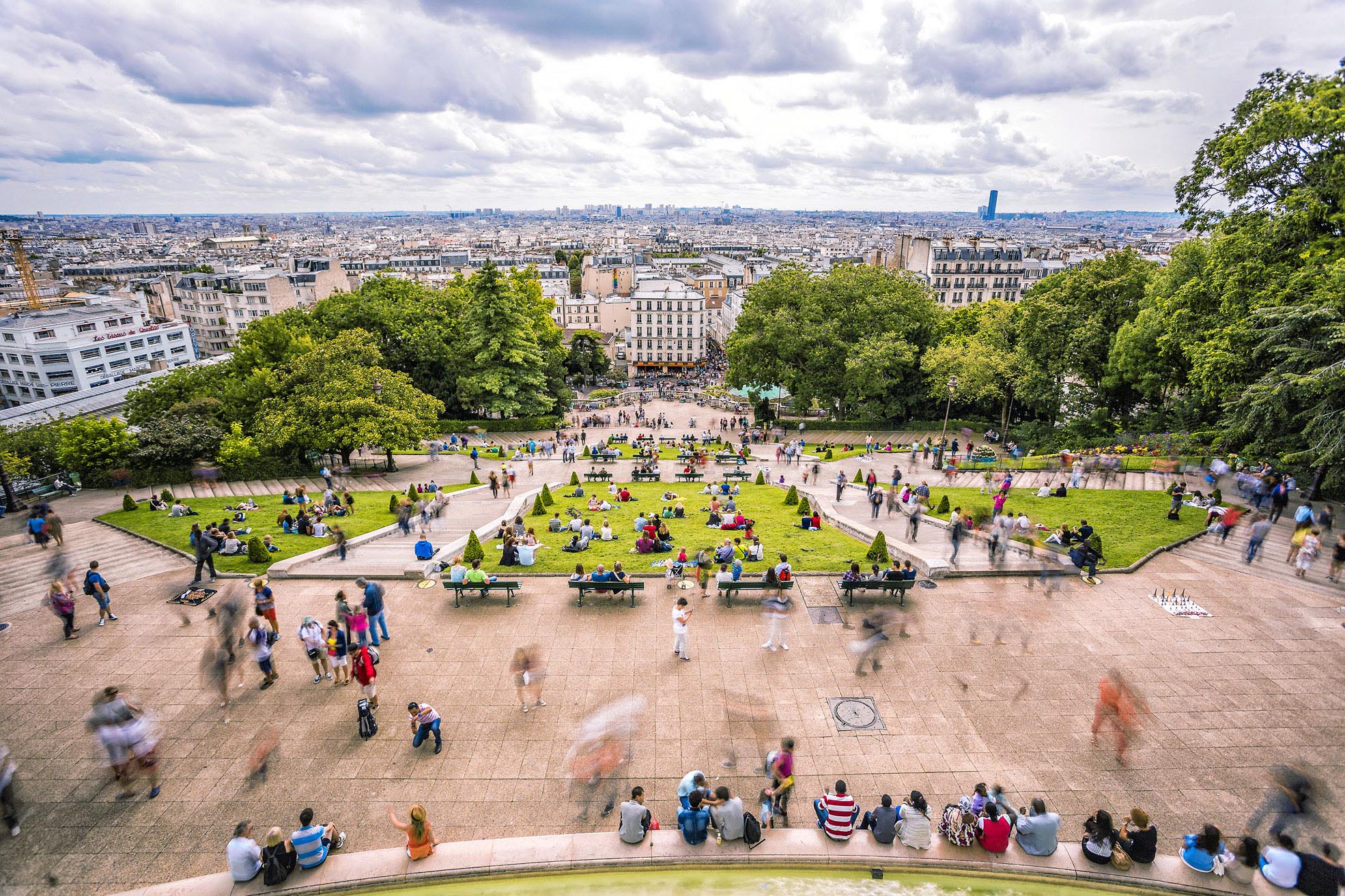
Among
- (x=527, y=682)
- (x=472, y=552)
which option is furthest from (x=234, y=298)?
(x=527, y=682)

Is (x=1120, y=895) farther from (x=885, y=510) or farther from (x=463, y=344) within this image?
(x=463, y=344)

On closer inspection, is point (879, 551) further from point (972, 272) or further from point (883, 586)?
point (972, 272)

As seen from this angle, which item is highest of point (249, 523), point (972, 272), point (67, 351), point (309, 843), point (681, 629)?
point (972, 272)

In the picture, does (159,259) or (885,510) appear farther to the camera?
(159,259)

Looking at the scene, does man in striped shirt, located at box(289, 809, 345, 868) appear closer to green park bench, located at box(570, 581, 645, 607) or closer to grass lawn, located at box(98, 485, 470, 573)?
green park bench, located at box(570, 581, 645, 607)

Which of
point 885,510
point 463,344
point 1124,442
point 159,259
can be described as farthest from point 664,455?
point 159,259

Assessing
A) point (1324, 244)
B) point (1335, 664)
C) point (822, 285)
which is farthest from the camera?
point (822, 285)
